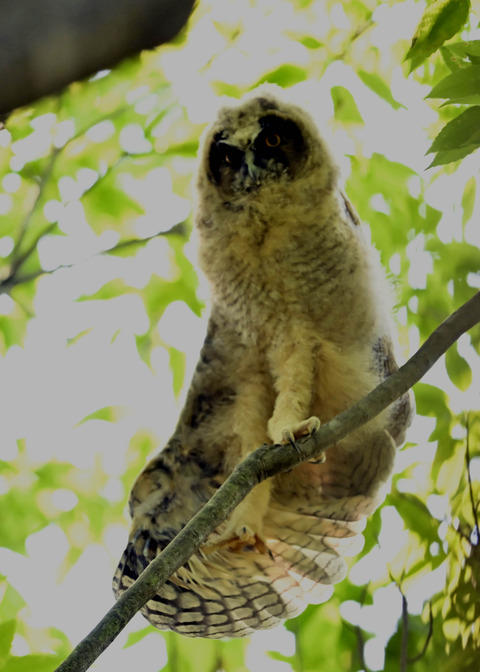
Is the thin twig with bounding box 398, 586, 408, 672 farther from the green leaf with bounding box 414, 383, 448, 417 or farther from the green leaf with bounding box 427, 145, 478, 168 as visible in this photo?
the green leaf with bounding box 427, 145, 478, 168

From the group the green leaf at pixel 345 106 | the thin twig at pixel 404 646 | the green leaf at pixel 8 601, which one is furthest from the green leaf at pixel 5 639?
the green leaf at pixel 345 106

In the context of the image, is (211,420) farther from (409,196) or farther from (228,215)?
(409,196)

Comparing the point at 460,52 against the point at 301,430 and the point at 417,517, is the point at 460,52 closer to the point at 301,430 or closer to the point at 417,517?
the point at 301,430

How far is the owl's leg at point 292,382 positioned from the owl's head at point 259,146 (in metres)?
0.43

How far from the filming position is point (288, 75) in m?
2.48

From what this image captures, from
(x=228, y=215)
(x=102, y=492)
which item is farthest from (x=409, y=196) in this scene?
(x=102, y=492)

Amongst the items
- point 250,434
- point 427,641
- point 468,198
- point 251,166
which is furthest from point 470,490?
point 251,166

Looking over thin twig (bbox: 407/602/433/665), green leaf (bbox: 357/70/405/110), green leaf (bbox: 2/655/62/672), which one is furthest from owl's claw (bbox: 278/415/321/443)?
green leaf (bbox: 357/70/405/110)

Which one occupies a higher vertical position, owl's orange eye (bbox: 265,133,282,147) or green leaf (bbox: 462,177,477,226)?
owl's orange eye (bbox: 265,133,282,147)

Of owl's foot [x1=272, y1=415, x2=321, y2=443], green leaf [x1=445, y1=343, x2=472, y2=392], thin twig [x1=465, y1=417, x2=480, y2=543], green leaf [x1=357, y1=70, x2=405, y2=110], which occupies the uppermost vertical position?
green leaf [x1=357, y1=70, x2=405, y2=110]

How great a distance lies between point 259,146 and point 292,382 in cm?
63

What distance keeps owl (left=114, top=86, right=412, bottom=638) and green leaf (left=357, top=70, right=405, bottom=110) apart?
0.53 m

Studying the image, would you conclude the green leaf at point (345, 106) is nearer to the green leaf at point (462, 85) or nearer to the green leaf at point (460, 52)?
the green leaf at point (460, 52)

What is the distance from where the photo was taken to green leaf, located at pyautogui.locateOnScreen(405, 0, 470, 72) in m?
1.19
